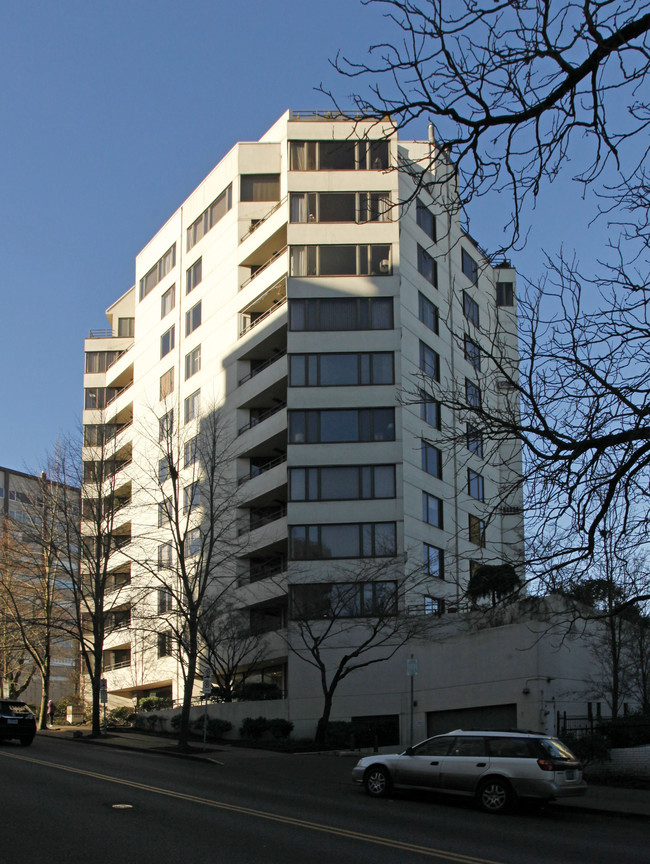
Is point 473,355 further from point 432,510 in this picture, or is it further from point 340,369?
point 432,510

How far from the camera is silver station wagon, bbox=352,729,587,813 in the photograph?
1656 cm

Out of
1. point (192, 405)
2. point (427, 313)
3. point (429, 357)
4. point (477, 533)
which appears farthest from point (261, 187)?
point (477, 533)

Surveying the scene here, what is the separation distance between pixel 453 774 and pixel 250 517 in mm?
30506

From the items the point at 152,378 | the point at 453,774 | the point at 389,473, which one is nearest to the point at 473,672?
the point at 389,473

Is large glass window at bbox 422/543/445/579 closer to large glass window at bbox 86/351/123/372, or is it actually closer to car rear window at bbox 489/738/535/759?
car rear window at bbox 489/738/535/759

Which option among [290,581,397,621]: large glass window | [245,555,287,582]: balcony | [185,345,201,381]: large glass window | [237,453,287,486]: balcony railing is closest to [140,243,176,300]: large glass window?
[185,345,201,381]: large glass window

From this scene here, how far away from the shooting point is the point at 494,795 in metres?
16.9

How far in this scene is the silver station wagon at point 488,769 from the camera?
1656 centimetres

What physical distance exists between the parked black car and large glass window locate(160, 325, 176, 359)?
1214 inches

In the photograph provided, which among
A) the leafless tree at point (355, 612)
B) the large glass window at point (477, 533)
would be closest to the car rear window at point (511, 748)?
the large glass window at point (477, 533)

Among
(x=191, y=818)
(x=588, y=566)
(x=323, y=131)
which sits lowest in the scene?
(x=191, y=818)

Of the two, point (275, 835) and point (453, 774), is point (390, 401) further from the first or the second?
point (275, 835)

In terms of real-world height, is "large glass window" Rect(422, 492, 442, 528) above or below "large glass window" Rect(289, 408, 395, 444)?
below

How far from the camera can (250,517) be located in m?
47.3
